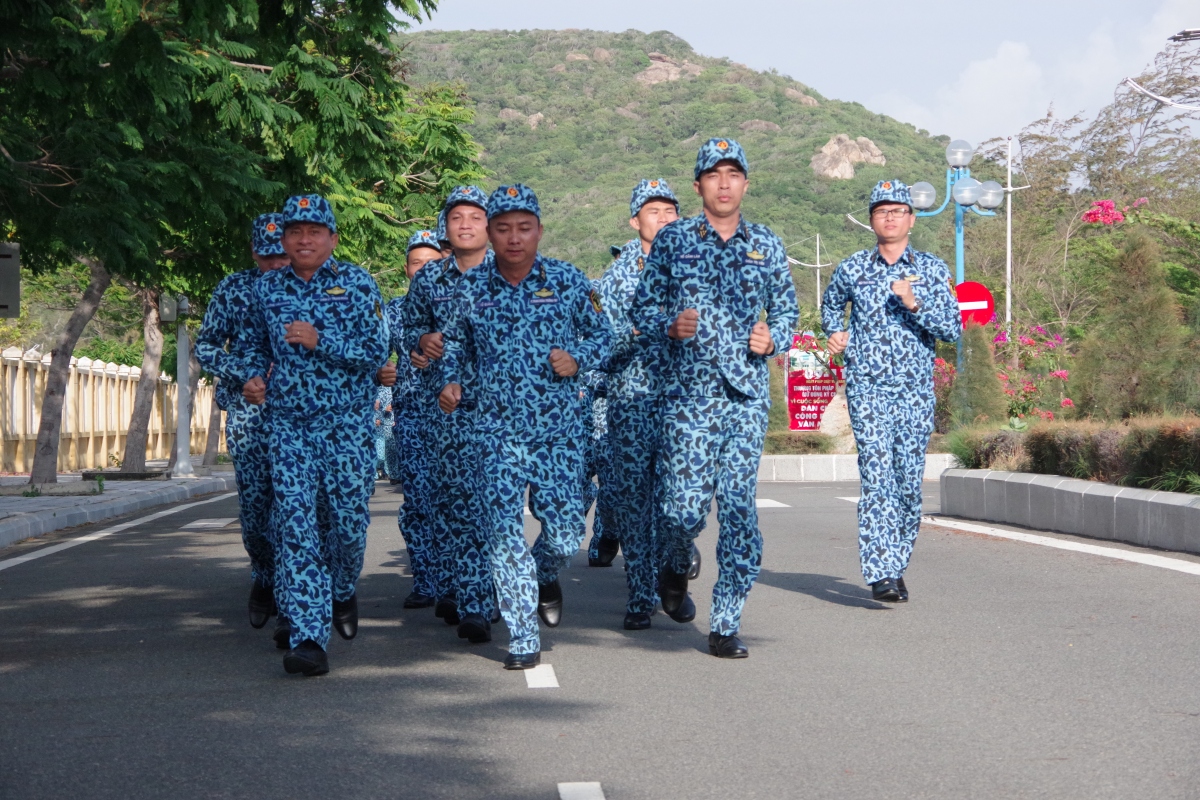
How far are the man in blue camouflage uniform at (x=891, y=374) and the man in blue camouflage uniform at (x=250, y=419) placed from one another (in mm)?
2934

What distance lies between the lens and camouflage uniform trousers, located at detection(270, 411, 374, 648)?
6793 mm

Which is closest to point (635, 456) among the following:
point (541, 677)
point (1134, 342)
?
point (541, 677)

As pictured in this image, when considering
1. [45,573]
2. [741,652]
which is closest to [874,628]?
[741,652]

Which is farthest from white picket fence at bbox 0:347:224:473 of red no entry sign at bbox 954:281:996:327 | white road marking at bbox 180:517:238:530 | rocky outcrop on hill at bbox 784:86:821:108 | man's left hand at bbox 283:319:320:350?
rocky outcrop on hill at bbox 784:86:821:108

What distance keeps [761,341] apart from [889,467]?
7.22ft

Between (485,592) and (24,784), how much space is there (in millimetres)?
2914

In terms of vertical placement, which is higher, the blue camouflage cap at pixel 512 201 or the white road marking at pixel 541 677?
the blue camouflage cap at pixel 512 201

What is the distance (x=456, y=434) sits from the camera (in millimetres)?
7543

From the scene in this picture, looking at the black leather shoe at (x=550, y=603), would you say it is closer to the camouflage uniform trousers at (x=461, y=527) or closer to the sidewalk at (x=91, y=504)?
the camouflage uniform trousers at (x=461, y=527)

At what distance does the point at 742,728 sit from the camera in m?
5.61

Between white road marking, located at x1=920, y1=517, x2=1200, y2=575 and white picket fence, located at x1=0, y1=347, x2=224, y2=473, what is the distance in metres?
20.2

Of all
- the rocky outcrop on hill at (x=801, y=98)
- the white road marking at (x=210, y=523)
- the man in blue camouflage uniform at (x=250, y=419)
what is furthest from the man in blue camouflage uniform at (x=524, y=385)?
the rocky outcrop on hill at (x=801, y=98)

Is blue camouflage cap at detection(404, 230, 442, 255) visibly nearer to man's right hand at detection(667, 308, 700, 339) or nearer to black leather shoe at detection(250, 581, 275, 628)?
black leather shoe at detection(250, 581, 275, 628)

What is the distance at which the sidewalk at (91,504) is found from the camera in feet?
51.6
